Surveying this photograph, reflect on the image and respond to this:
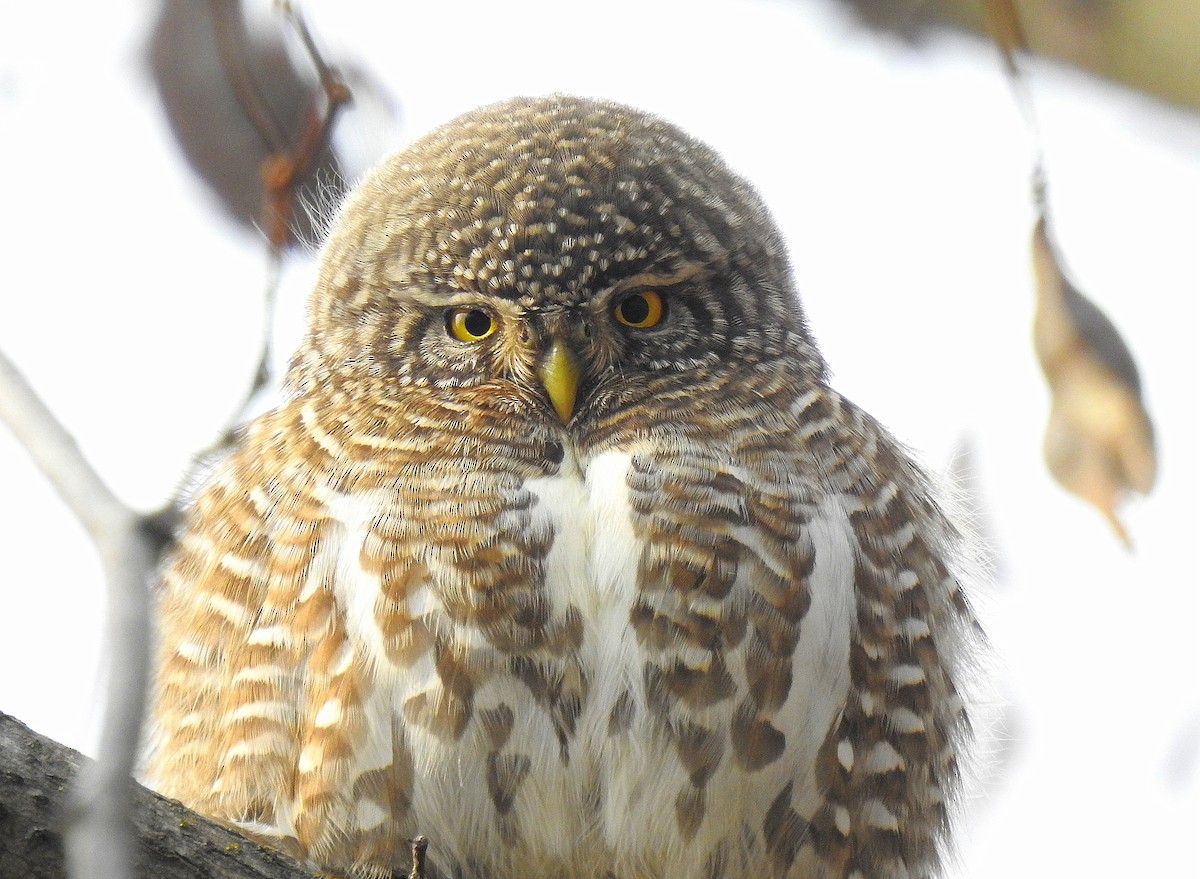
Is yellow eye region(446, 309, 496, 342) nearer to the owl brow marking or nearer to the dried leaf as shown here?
the owl brow marking

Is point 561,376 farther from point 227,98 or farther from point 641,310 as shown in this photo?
point 227,98

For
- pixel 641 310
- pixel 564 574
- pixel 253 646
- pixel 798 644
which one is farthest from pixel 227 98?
pixel 798 644

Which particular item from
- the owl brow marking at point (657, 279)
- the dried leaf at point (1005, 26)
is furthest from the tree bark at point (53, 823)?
the dried leaf at point (1005, 26)

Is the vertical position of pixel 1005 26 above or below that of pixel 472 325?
above

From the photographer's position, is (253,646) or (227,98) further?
(227,98)

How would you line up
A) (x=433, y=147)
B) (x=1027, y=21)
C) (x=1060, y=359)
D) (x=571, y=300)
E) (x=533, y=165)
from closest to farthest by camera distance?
(x=1060, y=359) → (x=1027, y=21) → (x=571, y=300) → (x=533, y=165) → (x=433, y=147)

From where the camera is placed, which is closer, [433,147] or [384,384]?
[384,384]

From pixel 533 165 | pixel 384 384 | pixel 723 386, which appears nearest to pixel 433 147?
pixel 533 165

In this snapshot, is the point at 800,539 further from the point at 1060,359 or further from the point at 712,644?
the point at 1060,359
